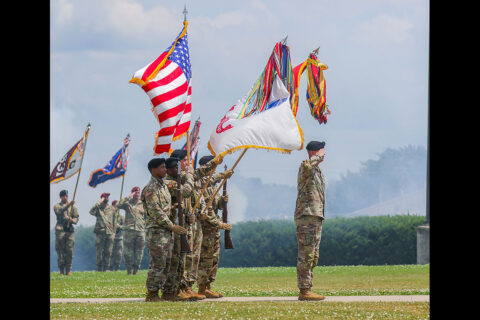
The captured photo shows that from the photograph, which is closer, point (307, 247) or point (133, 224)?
point (307, 247)

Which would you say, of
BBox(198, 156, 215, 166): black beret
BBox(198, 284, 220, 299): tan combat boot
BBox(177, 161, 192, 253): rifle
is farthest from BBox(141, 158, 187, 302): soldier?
BBox(198, 156, 215, 166): black beret

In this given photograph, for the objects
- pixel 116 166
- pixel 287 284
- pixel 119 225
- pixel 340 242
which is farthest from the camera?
pixel 340 242

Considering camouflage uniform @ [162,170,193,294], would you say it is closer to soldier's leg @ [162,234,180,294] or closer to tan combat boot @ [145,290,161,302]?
soldier's leg @ [162,234,180,294]

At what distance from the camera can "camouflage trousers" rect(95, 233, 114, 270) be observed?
31125 mm

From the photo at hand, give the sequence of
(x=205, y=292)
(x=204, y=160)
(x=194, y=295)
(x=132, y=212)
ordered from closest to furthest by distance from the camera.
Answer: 1. (x=194, y=295)
2. (x=205, y=292)
3. (x=204, y=160)
4. (x=132, y=212)

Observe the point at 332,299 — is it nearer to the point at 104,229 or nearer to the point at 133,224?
the point at 133,224

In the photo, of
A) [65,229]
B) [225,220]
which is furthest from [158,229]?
[65,229]

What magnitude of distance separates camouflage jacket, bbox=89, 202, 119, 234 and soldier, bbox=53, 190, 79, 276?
74.1 inches

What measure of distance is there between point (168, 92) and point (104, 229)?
16818 millimetres

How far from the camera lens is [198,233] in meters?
15.5

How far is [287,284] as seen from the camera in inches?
798
